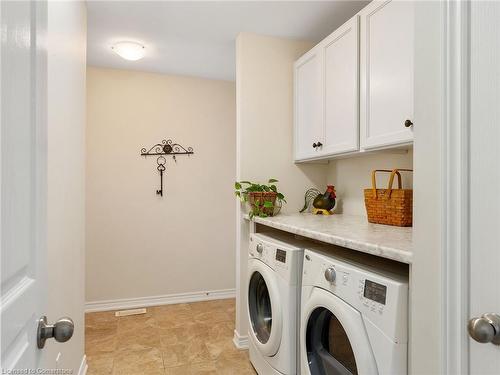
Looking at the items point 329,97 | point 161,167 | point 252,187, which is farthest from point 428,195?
point 161,167

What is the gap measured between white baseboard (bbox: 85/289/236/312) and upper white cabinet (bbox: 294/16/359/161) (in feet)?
6.23

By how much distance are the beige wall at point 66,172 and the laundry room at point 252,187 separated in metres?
0.02

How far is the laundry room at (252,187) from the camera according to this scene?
713mm

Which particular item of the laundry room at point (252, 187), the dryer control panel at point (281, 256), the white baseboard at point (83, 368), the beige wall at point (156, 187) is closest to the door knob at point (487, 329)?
the laundry room at point (252, 187)

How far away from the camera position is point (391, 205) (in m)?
1.84

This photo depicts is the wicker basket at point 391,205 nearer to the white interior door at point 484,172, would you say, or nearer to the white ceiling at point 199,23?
the white interior door at point 484,172

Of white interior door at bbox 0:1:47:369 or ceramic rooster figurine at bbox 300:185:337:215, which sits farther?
ceramic rooster figurine at bbox 300:185:337:215

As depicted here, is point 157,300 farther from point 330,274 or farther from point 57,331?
point 57,331

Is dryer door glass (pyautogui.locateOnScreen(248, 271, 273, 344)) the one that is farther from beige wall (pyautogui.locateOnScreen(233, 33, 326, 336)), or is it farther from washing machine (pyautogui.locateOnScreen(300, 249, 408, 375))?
washing machine (pyautogui.locateOnScreen(300, 249, 408, 375))

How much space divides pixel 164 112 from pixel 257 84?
135 centimetres

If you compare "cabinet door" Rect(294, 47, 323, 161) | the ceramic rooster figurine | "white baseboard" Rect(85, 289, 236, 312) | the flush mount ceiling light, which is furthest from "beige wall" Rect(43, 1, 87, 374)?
the ceramic rooster figurine

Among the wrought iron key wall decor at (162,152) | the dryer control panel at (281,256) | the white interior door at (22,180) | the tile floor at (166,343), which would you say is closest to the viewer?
the white interior door at (22,180)

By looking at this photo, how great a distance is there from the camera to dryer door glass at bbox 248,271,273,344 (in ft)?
6.70

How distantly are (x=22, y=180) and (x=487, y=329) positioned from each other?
3.21 feet
